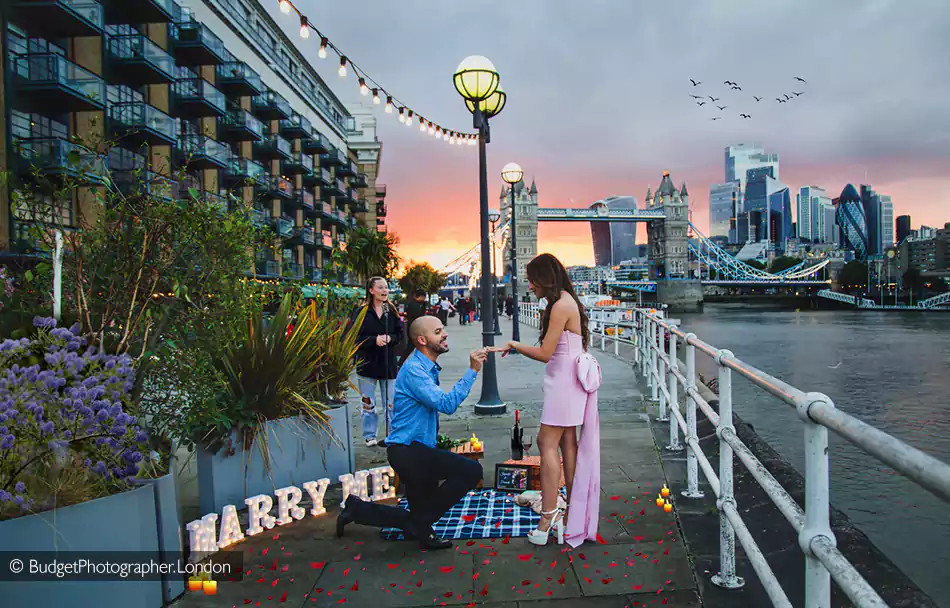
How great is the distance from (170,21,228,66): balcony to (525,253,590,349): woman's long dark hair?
30664 mm

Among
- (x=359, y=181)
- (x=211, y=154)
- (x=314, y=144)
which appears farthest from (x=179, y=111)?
(x=359, y=181)

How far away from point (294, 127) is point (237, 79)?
372 inches

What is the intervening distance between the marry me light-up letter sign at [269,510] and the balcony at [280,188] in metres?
36.3

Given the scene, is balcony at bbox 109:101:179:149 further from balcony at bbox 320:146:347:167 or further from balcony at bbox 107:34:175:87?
balcony at bbox 320:146:347:167

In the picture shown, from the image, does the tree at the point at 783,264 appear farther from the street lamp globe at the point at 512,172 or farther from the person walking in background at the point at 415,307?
the person walking in background at the point at 415,307

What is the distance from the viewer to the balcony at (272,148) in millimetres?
40062

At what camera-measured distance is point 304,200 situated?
45812 millimetres

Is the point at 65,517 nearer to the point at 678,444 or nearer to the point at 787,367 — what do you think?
the point at 678,444

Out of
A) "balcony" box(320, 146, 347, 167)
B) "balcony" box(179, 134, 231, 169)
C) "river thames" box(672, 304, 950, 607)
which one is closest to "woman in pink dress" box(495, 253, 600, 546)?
"river thames" box(672, 304, 950, 607)

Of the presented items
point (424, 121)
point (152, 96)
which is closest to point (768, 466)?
point (424, 121)

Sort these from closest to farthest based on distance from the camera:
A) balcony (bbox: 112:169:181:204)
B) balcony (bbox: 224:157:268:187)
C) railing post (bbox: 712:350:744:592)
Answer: railing post (bbox: 712:350:744:592)
balcony (bbox: 112:169:181:204)
balcony (bbox: 224:157:268:187)

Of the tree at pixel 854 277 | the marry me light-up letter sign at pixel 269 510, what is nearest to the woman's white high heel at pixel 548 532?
the marry me light-up letter sign at pixel 269 510

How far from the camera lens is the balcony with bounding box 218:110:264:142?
3525cm

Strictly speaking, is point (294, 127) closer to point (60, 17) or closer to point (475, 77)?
point (60, 17)
